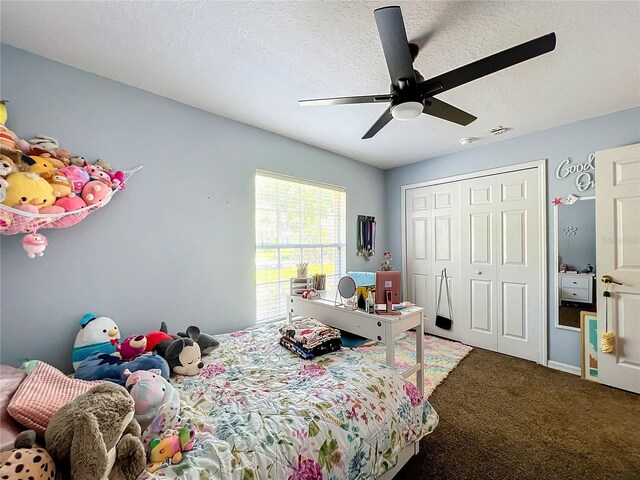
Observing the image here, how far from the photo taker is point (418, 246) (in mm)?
3959

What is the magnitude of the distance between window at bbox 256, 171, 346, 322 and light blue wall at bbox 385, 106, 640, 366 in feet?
5.56

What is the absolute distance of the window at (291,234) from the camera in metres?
2.74

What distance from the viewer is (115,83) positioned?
188 cm

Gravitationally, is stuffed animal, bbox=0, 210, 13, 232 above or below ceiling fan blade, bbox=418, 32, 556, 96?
below

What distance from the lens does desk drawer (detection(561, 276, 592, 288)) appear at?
8.36 ft

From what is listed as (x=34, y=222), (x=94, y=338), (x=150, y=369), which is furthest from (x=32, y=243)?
(x=150, y=369)

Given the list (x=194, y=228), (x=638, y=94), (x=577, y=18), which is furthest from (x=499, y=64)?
(x=194, y=228)

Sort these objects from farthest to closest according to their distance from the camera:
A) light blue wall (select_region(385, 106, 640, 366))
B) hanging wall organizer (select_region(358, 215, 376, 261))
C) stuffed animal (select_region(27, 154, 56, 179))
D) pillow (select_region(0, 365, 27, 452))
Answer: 1. hanging wall organizer (select_region(358, 215, 376, 261))
2. light blue wall (select_region(385, 106, 640, 366))
3. stuffed animal (select_region(27, 154, 56, 179))
4. pillow (select_region(0, 365, 27, 452))

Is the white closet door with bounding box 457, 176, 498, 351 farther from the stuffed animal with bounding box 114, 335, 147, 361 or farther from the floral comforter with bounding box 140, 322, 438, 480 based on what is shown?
the stuffed animal with bounding box 114, 335, 147, 361

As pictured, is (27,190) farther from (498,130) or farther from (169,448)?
(498,130)

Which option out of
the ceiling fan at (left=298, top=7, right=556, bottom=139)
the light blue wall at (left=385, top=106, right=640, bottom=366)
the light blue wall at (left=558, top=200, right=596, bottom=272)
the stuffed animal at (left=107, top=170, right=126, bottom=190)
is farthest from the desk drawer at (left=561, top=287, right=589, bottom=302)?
the stuffed animal at (left=107, top=170, right=126, bottom=190)

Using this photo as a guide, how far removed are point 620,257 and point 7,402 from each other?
406 cm

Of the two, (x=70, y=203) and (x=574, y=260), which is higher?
(x=70, y=203)

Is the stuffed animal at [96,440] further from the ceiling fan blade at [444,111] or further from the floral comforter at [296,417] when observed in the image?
the ceiling fan blade at [444,111]
